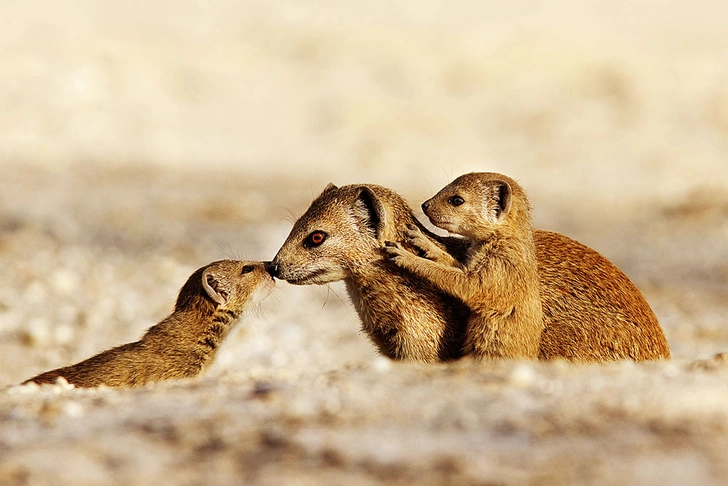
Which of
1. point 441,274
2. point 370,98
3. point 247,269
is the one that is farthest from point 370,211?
point 370,98

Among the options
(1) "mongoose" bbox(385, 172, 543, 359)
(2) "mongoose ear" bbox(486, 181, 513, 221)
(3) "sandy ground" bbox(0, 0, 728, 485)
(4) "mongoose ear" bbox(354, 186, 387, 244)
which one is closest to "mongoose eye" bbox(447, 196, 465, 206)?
(1) "mongoose" bbox(385, 172, 543, 359)

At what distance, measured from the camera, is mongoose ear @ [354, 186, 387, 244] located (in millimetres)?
6457

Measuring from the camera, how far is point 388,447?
3.85m

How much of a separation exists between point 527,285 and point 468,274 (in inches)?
14.5

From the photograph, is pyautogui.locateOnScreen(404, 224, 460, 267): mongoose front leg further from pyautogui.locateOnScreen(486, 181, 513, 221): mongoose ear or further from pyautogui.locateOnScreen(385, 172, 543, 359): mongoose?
pyautogui.locateOnScreen(486, 181, 513, 221): mongoose ear

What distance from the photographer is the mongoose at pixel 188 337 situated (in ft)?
21.9

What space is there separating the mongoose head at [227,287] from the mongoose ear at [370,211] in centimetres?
129

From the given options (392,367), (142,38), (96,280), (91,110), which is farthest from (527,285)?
(142,38)

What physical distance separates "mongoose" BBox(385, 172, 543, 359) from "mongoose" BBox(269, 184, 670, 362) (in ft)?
0.45

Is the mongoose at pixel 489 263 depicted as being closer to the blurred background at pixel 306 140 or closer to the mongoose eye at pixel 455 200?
the mongoose eye at pixel 455 200

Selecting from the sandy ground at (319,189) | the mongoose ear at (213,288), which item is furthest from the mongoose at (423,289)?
the mongoose ear at (213,288)

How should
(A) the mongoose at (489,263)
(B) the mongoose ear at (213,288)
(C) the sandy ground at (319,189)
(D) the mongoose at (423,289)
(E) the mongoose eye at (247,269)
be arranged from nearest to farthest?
(C) the sandy ground at (319,189), (A) the mongoose at (489,263), (D) the mongoose at (423,289), (B) the mongoose ear at (213,288), (E) the mongoose eye at (247,269)

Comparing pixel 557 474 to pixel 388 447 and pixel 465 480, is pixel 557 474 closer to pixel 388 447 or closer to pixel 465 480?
pixel 465 480

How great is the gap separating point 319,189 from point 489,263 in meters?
10.1
